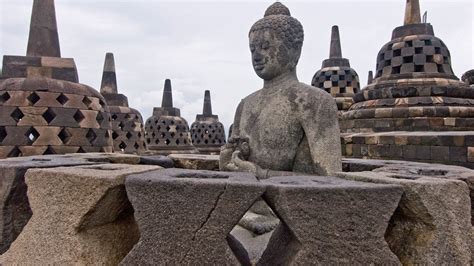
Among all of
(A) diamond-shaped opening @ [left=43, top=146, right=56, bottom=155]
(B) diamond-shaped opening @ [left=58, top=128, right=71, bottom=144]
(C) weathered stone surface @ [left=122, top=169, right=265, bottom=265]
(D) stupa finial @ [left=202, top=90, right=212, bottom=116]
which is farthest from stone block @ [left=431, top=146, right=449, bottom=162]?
(D) stupa finial @ [left=202, top=90, right=212, bottom=116]

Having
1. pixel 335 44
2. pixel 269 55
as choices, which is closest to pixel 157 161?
pixel 269 55

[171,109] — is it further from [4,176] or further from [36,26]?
[4,176]

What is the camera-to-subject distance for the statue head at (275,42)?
2396 millimetres

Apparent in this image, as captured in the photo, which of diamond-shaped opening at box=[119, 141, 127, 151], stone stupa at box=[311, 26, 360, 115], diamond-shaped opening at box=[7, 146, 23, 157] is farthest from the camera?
stone stupa at box=[311, 26, 360, 115]

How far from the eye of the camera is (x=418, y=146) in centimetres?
491

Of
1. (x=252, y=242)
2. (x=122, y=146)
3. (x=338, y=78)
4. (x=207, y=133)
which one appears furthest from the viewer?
(x=207, y=133)

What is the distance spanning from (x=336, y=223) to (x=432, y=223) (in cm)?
47

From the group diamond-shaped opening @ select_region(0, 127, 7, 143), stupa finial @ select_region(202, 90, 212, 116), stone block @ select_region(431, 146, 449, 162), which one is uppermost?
stupa finial @ select_region(202, 90, 212, 116)

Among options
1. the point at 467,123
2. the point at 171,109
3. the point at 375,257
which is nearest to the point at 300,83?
the point at 375,257

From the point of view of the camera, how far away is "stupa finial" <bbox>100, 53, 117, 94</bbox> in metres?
8.61

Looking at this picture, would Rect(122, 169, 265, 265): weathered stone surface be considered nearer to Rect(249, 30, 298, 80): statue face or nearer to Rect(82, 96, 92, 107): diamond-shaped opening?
Rect(249, 30, 298, 80): statue face

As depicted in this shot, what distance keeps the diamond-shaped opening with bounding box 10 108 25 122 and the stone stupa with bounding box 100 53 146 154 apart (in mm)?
3676

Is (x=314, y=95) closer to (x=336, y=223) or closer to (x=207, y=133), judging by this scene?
(x=336, y=223)

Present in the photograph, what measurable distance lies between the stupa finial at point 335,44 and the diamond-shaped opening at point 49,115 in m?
9.99
